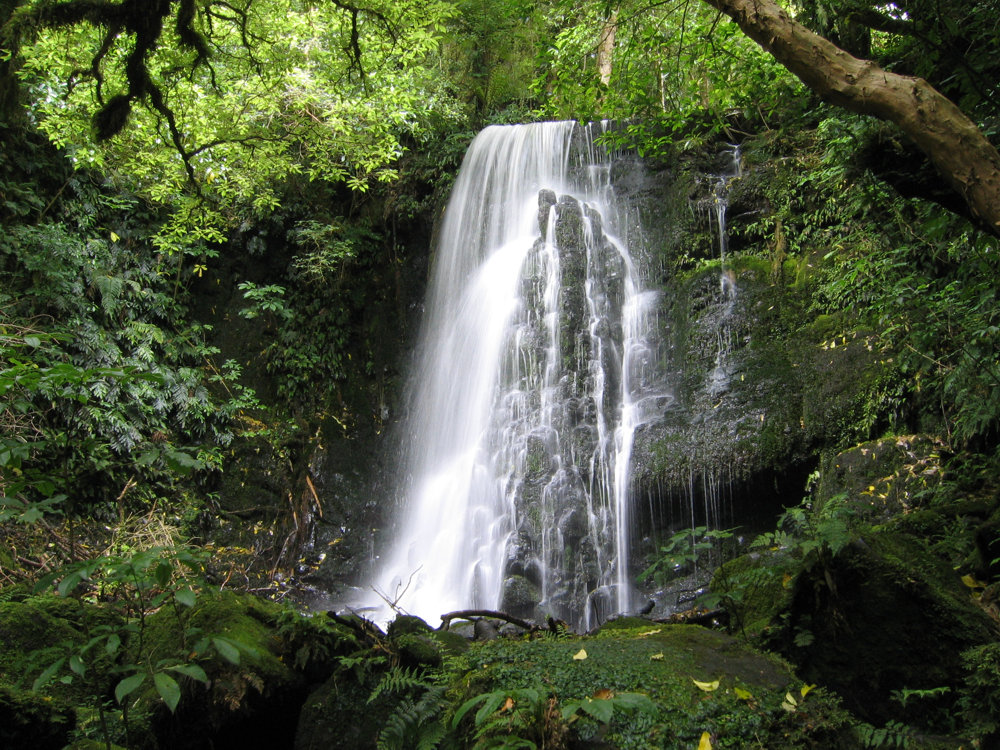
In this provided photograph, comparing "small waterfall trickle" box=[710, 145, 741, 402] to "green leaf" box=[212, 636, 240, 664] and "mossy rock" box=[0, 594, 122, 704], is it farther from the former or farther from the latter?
"green leaf" box=[212, 636, 240, 664]

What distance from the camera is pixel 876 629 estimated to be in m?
2.82

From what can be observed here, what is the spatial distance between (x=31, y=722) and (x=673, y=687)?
242cm

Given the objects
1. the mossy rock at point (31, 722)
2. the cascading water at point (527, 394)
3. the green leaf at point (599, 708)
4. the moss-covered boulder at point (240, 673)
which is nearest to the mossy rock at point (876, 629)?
the green leaf at point (599, 708)

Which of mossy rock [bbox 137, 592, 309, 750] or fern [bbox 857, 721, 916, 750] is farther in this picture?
mossy rock [bbox 137, 592, 309, 750]

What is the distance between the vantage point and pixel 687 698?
97.4 inches

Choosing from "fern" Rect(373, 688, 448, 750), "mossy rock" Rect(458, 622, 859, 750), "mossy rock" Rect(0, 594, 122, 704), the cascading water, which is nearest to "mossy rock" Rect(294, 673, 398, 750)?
"fern" Rect(373, 688, 448, 750)

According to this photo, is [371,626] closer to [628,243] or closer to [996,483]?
[996,483]

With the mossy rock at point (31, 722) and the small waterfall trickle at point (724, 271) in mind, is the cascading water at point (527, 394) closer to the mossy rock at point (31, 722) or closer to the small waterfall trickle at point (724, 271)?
the small waterfall trickle at point (724, 271)

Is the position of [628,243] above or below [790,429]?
above

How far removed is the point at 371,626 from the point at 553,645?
2.87 ft

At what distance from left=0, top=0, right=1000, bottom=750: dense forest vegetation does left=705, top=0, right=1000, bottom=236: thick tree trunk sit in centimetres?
1

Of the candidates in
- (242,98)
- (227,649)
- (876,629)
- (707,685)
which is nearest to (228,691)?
(227,649)

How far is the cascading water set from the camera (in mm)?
7652

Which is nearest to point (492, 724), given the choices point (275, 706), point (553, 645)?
point (553, 645)
